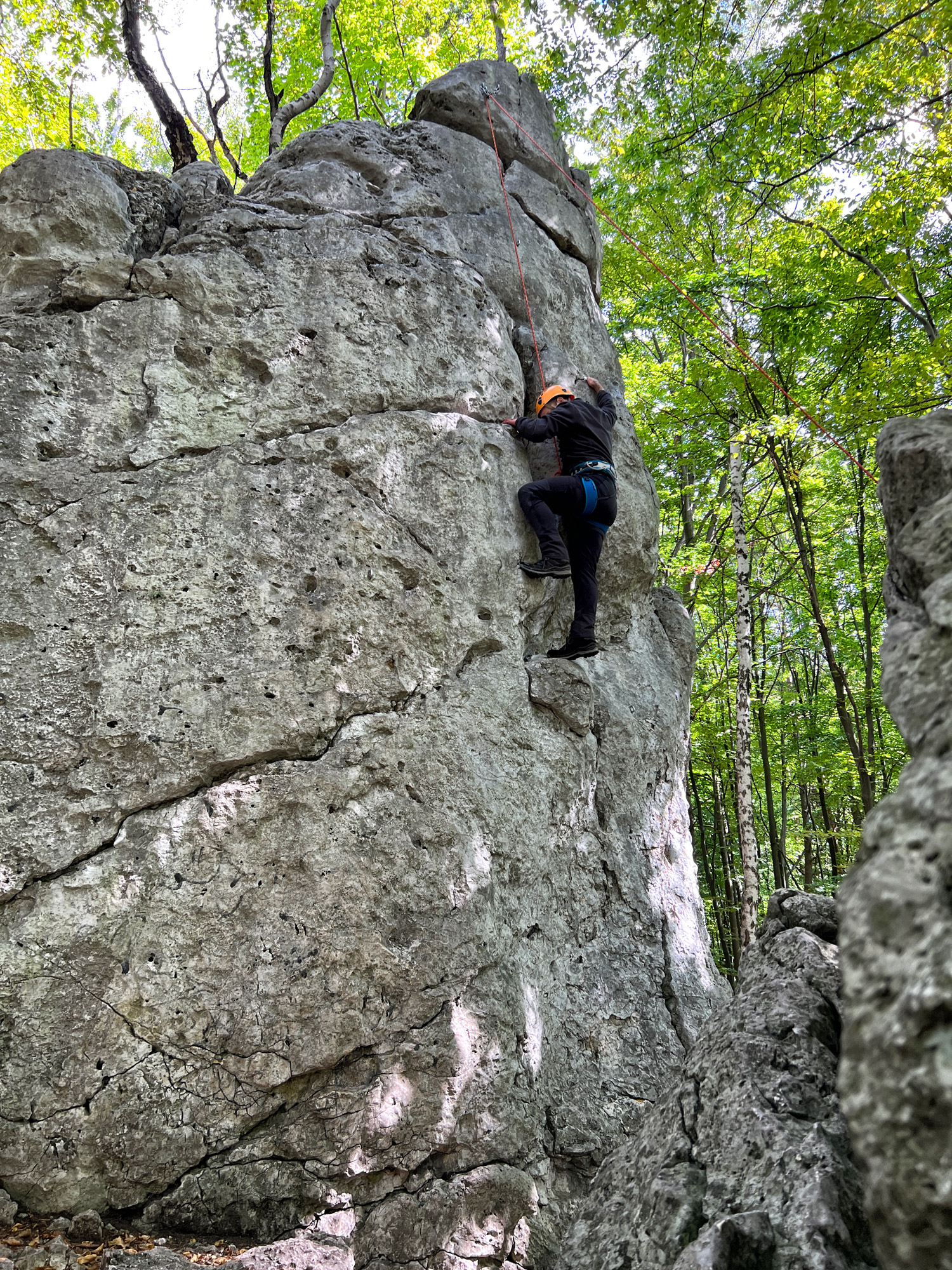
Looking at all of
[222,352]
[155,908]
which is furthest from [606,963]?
[222,352]

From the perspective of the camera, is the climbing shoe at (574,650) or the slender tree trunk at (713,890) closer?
the climbing shoe at (574,650)

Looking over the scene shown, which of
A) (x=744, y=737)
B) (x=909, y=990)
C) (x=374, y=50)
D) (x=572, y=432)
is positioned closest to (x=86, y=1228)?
(x=909, y=990)

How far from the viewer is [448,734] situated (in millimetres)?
4938

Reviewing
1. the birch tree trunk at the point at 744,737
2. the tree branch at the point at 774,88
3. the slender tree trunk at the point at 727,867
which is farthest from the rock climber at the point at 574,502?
the slender tree trunk at the point at 727,867

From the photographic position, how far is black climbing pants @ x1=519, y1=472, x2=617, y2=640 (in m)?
5.83

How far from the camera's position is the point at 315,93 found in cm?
909

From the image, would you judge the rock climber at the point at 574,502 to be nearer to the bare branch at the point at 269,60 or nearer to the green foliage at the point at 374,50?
the bare branch at the point at 269,60

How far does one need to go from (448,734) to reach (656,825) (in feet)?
7.67

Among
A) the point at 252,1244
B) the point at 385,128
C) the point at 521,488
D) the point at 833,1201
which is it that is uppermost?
the point at 385,128

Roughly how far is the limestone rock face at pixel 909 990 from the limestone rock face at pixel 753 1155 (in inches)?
57.6

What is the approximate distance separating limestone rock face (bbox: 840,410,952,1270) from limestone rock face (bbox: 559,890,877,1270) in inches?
57.6

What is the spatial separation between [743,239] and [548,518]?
1072cm

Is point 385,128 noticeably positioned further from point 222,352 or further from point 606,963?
point 606,963

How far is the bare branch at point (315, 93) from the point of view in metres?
9.01
